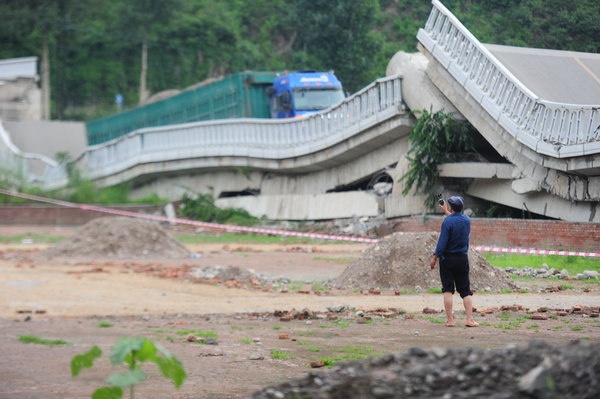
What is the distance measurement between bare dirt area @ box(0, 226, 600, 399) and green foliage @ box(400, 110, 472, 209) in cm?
722

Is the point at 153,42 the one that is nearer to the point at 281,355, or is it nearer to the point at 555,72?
the point at 555,72

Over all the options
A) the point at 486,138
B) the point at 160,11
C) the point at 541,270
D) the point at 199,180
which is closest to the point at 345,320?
the point at 541,270

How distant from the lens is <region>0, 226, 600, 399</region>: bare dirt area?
9789mm

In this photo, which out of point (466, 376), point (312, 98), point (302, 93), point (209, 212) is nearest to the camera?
point (466, 376)

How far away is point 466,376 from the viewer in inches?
198

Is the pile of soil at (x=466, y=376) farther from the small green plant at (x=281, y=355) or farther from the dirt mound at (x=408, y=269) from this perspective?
the dirt mound at (x=408, y=269)

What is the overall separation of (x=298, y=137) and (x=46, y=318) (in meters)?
19.3

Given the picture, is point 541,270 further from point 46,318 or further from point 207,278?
point 46,318

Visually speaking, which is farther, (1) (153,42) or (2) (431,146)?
(1) (153,42)

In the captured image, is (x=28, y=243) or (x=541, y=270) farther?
(x=28, y=243)

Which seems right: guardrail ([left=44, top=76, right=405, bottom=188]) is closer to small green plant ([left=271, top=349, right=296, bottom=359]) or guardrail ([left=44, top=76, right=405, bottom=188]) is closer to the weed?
the weed

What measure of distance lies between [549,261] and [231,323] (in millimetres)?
8460

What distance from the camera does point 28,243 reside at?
30.0 metres

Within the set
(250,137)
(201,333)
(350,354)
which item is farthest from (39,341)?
(250,137)
